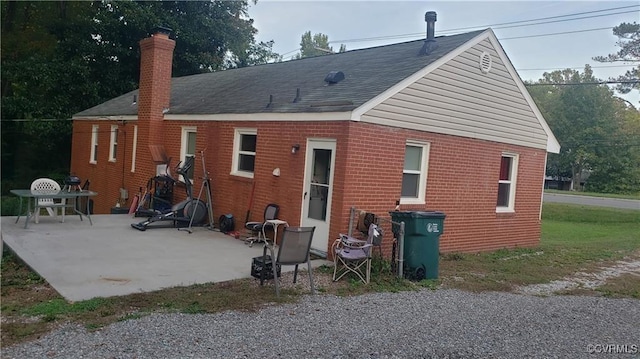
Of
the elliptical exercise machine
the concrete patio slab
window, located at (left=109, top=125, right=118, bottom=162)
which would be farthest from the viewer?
window, located at (left=109, top=125, right=118, bottom=162)

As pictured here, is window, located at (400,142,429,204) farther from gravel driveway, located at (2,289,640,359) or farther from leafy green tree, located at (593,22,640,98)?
leafy green tree, located at (593,22,640,98)

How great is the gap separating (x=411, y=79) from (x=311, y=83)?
8.80 ft

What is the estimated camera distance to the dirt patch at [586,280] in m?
7.95

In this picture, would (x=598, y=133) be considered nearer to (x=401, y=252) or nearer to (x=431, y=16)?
(x=431, y=16)

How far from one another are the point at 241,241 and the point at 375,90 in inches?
158

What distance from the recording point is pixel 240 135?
37.7ft

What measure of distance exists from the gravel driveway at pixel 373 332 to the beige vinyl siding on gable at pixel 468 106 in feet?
12.1

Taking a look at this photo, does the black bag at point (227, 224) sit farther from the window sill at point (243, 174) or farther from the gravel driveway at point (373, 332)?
the gravel driveway at point (373, 332)

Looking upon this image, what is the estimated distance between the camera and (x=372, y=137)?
8.82 metres

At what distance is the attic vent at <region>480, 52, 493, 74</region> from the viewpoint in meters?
10.8

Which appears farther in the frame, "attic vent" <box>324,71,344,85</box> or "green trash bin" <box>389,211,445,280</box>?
"attic vent" <box>324,71,344,85</box>

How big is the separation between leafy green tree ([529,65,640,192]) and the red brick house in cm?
3935

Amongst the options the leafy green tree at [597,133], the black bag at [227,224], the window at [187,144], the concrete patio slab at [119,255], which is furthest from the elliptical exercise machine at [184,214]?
the leafy green tree at [597,133]

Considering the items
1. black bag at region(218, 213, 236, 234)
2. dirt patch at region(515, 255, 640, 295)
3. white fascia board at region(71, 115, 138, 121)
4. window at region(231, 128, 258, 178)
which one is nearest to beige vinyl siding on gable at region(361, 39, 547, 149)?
dirt patch at region(515, 255, 640, 295)
